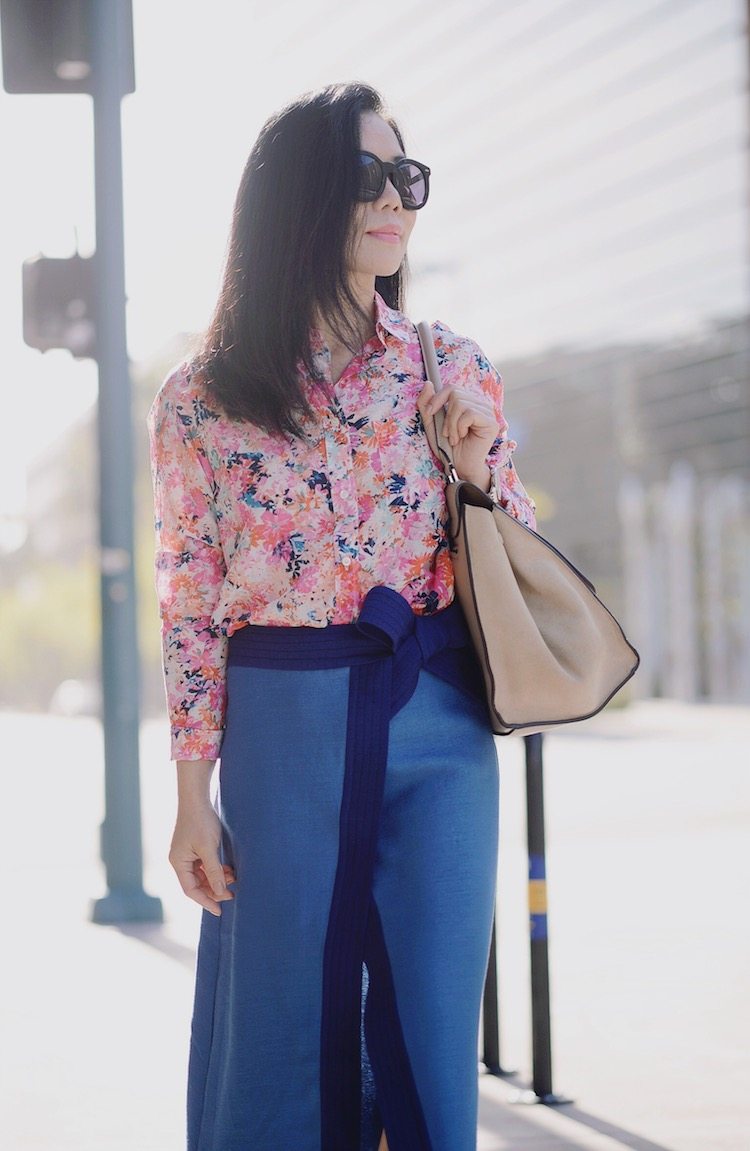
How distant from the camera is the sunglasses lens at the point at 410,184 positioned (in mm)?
2479

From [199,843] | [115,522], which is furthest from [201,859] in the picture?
[115,522]

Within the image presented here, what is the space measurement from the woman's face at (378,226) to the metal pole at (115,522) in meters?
4.69

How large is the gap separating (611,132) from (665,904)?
54.7m

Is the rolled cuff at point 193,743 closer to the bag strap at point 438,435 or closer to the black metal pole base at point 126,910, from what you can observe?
the bag strap at point 438,435

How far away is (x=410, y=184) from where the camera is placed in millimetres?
2486

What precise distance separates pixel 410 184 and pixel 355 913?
3.52 feet

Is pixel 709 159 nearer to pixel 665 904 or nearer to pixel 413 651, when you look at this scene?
pixel 665 904

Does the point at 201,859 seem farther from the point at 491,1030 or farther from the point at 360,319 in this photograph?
the point at 491,1030

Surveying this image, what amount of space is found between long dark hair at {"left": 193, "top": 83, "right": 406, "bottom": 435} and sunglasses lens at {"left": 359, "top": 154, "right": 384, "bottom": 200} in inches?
0.4

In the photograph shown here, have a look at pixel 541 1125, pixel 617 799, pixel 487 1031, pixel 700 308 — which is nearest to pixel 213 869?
pixel 541 1125

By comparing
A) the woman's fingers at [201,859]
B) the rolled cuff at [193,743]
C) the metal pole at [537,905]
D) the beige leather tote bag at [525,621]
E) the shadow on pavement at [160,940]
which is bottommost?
the shadow on pavement at [160,940]

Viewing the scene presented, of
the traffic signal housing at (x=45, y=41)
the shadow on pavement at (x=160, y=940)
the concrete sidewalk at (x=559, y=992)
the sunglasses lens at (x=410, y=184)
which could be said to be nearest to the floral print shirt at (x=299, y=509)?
Answer: the sunglasses lens at (x=410, y=184)

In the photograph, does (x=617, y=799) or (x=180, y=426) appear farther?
(x=617, y=799)

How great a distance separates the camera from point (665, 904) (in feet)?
22.3
